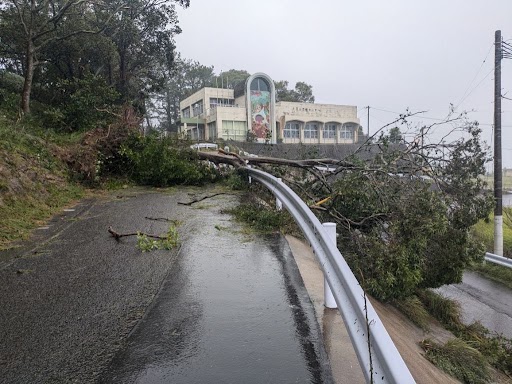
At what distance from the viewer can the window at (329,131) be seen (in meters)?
61.4

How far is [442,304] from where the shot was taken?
22.2ft

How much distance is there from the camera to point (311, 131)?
60094 millimetres

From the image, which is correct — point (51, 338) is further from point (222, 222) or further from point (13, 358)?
point (222, 222)

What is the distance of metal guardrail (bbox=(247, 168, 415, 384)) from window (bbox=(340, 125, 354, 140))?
6142 cm

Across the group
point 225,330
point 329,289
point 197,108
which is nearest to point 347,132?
point 197,108

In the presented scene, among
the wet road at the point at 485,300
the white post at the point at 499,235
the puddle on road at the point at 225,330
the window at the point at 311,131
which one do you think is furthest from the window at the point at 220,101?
the puddle on road at the point at 225,330

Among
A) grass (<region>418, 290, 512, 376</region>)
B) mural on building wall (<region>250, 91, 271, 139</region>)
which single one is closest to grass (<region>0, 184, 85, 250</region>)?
grass (<region>418, 290, 512, 376</region>)

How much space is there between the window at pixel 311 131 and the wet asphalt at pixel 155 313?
55.2 meters

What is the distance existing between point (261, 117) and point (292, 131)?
770cm

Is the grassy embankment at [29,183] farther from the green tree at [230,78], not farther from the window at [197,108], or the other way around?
the green tree at [230,78]

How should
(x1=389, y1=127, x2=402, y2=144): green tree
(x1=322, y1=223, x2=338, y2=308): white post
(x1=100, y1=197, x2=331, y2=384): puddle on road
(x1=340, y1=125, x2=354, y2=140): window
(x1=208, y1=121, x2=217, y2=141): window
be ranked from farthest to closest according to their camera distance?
(x1=340, y1=125, x2=354, y2=140): window
(x1=208, y1=121, x2=217, y2=141): window
(x1=389, y1=127, x2=402, y2=144): green tree
(x1=322, y1=223, x2=338, y2=308): white post
(x1=100, y1=197, x2=331, y2=384): puddle on road

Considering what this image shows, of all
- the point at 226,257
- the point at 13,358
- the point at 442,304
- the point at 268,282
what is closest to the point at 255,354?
the point at 268,282

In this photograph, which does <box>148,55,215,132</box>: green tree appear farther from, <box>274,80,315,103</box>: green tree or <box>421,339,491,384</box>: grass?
<box>421,339,491,384</box>: grass

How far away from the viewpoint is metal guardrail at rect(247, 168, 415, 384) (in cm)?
189
